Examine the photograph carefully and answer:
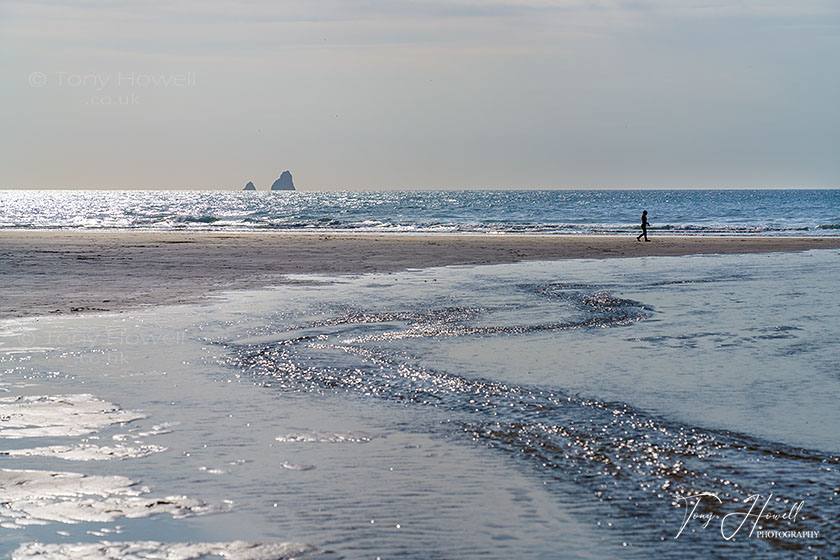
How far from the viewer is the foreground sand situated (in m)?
16.6

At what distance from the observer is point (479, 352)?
Result: 10.7 m

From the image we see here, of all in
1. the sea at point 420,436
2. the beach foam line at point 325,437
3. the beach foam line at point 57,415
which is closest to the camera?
the sea at point 420,436

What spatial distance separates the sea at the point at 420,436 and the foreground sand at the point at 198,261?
11.1ft

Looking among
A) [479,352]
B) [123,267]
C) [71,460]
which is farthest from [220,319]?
[123,267]

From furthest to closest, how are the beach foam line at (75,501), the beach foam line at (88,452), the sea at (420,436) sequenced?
the beach foam line at (88,452), the beach foam line at (75,501), the sea at (420,436)

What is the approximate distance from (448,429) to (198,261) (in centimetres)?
2095

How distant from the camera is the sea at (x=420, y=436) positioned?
4.84 meters

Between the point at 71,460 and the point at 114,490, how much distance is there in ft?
2.71

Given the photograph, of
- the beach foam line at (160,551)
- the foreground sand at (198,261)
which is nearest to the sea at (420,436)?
the beach foam line at (160,551)

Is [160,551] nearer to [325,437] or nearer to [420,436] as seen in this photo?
[325,437]

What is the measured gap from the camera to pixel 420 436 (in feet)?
22.6

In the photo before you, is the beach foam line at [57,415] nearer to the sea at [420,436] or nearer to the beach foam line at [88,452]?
the sea at [420,436]
